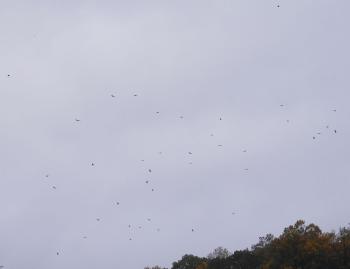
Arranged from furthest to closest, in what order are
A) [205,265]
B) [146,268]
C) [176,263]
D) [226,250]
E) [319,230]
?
[226,250] < [146,268] < [176,263] < [205,265] < [319,230]

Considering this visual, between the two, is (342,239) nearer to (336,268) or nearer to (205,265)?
(336,268)

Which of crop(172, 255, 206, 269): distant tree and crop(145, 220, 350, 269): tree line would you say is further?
crop(172, 255, 206, 269): distant tree

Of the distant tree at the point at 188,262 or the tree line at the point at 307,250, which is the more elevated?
the distant tree at the point at 188,262

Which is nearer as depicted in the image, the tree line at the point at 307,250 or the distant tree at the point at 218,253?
the tree line at the point at 307,250

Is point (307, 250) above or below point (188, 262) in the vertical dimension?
below

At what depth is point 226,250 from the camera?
161250 millimetres

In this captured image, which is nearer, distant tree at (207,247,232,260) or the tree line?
the tree line

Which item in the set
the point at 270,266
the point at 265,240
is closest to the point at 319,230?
the point at 270,266

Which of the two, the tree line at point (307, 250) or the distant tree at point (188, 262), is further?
the distant tree at point (188, 262)

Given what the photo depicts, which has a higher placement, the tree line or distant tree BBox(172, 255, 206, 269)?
distant tree BBox(172, 255, 206, 269)

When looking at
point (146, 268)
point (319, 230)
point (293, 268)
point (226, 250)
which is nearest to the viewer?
point (293, 268)

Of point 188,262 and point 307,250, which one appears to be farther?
point 188,262

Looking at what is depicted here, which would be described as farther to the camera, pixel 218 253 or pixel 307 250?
pixel 218 253

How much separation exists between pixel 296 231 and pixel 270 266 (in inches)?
226
